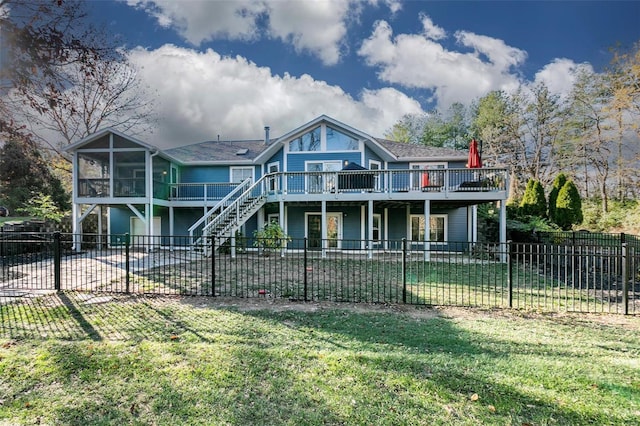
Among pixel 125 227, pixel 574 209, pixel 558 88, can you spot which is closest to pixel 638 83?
pixel 558 88

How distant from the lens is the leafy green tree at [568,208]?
1856 centimetres

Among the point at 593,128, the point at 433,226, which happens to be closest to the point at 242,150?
the point at 433,226

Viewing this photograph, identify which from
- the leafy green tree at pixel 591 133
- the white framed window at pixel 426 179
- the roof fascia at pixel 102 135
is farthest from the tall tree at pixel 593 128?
the roof fascia at pixel 102 135

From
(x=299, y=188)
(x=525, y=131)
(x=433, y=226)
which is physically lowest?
(x=433, y=226)

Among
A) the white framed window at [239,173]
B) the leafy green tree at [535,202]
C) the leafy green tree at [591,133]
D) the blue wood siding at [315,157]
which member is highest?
the leafy green tree at [591,133]

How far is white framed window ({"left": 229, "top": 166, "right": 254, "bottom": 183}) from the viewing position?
62.9 feet

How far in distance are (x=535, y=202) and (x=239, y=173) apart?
18471 millimetres

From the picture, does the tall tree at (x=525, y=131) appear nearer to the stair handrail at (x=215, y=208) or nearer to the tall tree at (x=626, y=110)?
the tall tree at (x=626, y=110)

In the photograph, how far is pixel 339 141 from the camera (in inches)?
677

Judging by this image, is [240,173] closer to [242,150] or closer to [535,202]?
[242,150]

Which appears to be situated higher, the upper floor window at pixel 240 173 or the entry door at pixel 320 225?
the upper floor window at pixel 240 173

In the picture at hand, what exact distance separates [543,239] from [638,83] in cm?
1492

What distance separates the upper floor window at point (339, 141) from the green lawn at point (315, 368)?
12448 mm

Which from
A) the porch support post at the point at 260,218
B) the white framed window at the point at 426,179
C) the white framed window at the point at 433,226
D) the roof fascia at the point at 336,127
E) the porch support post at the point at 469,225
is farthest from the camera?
the white framed window at the point at 433,226
